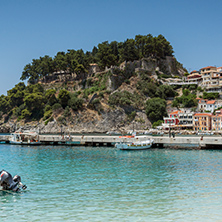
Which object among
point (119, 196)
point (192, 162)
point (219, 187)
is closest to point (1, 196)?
point (119, 196)

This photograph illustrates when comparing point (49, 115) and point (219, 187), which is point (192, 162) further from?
point (49, 115)

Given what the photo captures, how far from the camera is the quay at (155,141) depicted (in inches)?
1635

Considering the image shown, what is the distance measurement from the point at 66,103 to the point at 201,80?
4656 cm

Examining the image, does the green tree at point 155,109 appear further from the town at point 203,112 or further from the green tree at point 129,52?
the green tree at point 129,52

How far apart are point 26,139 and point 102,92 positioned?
45.8 meters

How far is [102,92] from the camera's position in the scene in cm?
9519

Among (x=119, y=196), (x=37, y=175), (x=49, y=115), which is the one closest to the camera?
(x=119, y=196)

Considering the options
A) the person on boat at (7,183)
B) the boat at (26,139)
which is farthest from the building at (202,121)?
the person on boat at (7,183)

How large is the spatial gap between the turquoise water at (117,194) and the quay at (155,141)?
46.2ft

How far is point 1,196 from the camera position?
17.7 m

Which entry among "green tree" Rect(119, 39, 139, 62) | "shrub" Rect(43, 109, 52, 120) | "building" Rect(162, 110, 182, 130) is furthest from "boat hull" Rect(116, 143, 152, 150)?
"green tree" Rect(119, 39, 139, 62)

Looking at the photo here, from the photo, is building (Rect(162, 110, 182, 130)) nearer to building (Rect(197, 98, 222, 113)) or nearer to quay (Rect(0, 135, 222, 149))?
building (Rect(197, 98, 222, 113))

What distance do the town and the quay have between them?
125 ft

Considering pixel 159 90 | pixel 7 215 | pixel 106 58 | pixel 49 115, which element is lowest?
pixel 7 215
